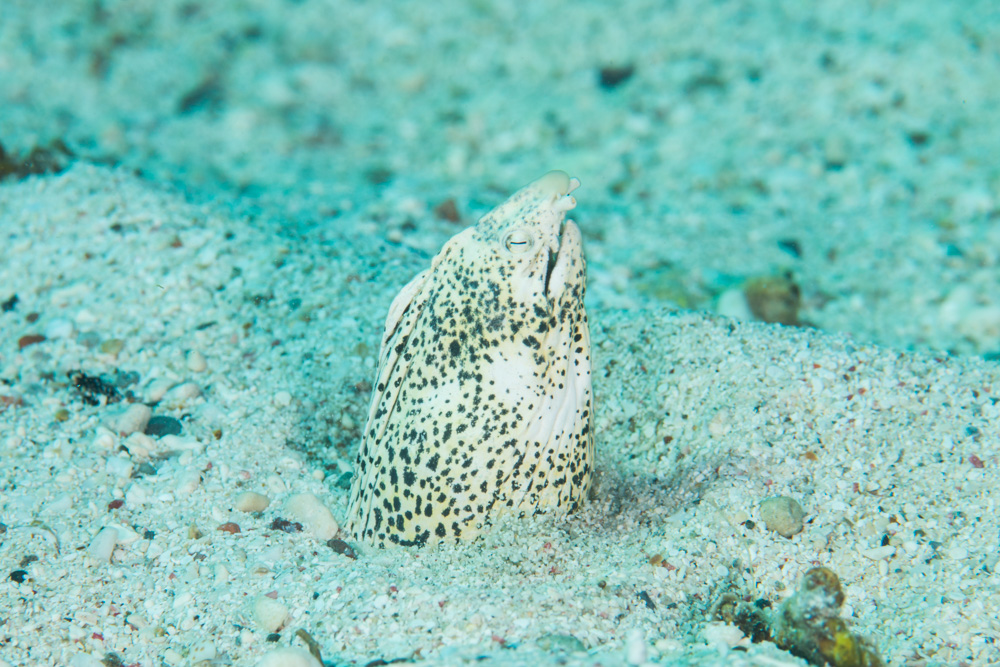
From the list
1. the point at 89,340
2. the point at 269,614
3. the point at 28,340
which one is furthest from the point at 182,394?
the point at 269,614

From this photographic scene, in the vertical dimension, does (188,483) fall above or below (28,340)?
below

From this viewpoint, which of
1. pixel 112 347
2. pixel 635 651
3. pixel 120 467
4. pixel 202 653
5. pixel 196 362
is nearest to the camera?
pixel 635 651

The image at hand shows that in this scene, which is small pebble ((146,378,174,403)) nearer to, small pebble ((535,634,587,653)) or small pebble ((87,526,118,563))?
small pebble ((87,526,118,563))

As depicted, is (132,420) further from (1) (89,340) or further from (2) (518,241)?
(2) (518,241)

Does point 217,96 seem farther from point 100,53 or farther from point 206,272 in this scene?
point 206,272

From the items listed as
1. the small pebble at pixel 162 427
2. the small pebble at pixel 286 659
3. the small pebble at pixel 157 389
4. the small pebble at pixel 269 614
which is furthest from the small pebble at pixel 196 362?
the small pebble at pixel 286 659

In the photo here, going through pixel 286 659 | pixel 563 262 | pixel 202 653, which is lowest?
pixel 202 653
